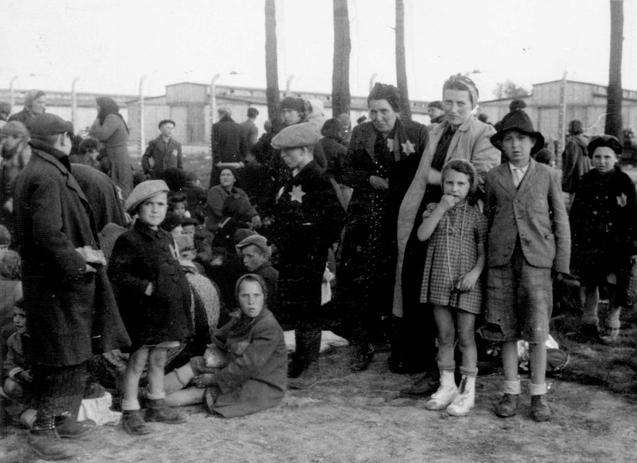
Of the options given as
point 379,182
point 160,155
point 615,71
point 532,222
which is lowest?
point 532,222

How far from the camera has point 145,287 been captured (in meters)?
4.60

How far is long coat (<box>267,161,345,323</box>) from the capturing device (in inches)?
220

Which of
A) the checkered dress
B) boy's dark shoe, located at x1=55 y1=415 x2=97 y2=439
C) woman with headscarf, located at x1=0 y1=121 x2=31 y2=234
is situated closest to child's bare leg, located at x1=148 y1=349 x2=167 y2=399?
boy's dark shoe, located at x1=55 y1=415 x2=97 y2=439

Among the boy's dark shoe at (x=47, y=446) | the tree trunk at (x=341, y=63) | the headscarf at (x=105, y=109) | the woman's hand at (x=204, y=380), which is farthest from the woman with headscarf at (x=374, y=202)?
the tree trunk at (x=341, y=63)

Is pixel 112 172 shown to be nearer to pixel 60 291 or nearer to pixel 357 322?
pixel 357 322

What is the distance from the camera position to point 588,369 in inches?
226

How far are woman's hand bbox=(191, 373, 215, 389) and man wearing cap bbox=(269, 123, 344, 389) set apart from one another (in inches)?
27.0

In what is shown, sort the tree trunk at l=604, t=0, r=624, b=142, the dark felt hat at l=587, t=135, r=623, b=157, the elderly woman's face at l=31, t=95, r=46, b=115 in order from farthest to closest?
the tree trunk at l=604, t=0, r=624, b=142, the elderly woman's face at l=31, t=95, r=46, b=115, the dark felt hat at l=587, t=135, r=623, b=157

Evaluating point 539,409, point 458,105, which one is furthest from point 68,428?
point 458,105

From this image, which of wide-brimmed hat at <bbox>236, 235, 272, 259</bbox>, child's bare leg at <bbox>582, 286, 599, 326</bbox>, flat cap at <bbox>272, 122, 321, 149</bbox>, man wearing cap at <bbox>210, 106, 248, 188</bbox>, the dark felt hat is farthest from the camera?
man wearing cap at <bbox>210, 106, 248, 188</bbox>

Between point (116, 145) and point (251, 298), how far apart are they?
503cm

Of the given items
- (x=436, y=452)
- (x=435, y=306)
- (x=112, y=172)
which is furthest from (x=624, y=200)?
(x=112, y=172)

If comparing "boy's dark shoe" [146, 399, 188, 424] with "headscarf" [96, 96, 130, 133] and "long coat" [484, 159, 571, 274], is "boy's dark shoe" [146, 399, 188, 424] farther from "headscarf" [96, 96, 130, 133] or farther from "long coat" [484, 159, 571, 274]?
"headscarf" [96, 96, 130, 133]

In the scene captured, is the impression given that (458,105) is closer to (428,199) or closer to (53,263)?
(428,199)
